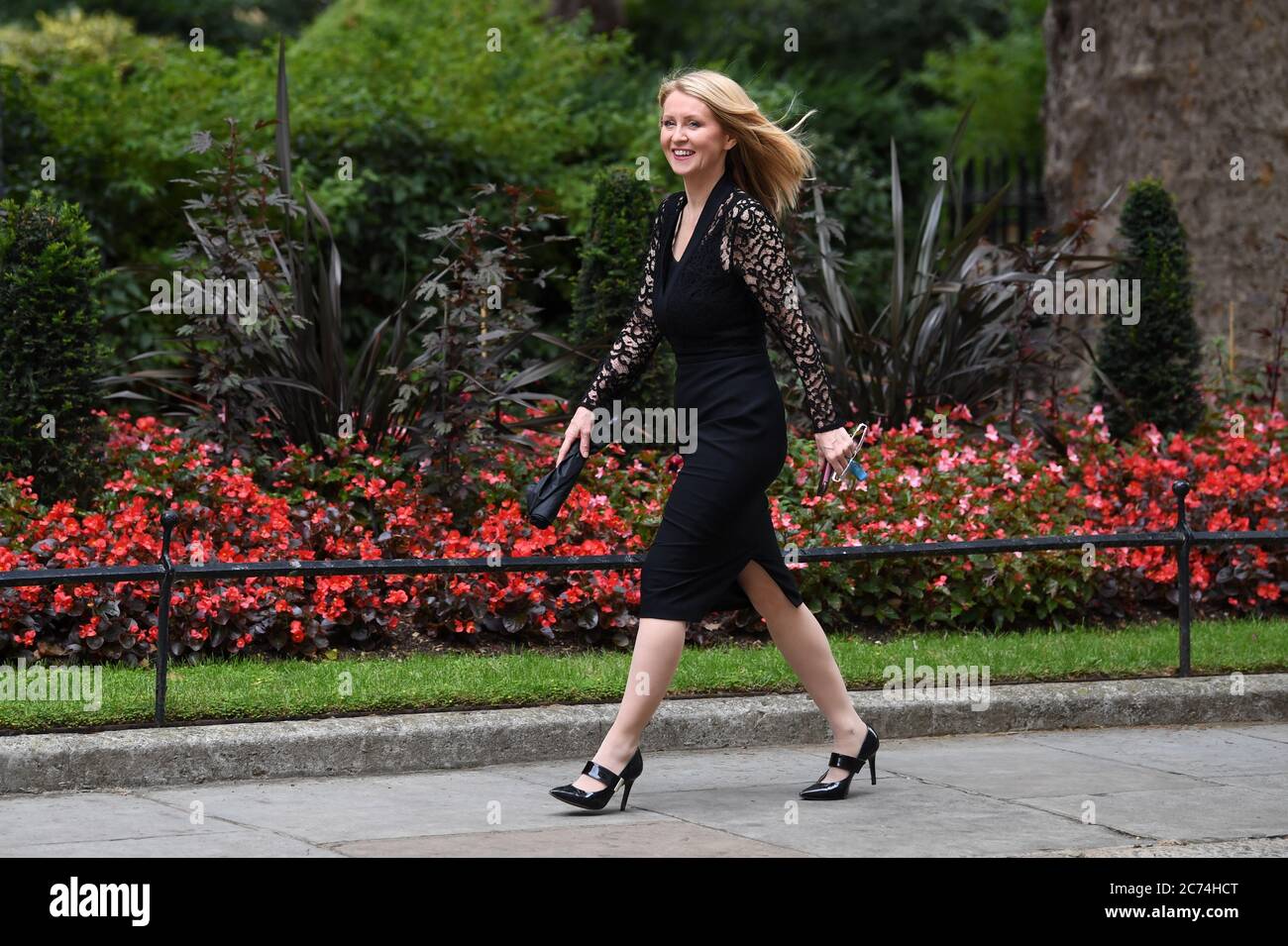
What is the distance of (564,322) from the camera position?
13.1 m

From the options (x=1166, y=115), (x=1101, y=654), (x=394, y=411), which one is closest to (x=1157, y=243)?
(x=1166, y=115)

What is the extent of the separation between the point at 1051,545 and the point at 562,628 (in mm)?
2061

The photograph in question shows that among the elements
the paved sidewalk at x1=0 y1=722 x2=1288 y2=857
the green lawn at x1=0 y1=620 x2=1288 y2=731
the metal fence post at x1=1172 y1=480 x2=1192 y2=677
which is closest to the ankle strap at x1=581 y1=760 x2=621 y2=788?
the paved sidewalk at x1=0 y1=722 x2=1288 y2=857

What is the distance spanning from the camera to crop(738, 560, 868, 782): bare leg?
17.5ft

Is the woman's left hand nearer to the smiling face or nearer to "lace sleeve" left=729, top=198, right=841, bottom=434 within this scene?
"lace sleeve" left=729, top=198, right=841, bottom=434

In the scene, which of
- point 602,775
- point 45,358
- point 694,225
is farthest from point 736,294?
point 45,358

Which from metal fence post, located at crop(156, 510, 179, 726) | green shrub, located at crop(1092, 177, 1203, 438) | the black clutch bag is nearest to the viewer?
the black clutch bag

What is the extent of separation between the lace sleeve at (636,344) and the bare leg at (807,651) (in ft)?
2.35

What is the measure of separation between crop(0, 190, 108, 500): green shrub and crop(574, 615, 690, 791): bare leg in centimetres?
379

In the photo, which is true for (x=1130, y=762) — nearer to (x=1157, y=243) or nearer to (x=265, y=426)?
(x=265, y=426)

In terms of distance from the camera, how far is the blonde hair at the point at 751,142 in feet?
17.0

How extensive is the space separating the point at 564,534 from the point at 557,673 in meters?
1.23

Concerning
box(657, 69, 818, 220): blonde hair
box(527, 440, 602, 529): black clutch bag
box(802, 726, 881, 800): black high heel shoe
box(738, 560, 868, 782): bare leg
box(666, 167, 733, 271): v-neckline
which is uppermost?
box(657, 69, 818, 220): blonde hair

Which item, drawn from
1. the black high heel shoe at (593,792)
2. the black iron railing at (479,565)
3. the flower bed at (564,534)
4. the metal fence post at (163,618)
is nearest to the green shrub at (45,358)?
the flower bed at (564,534)
